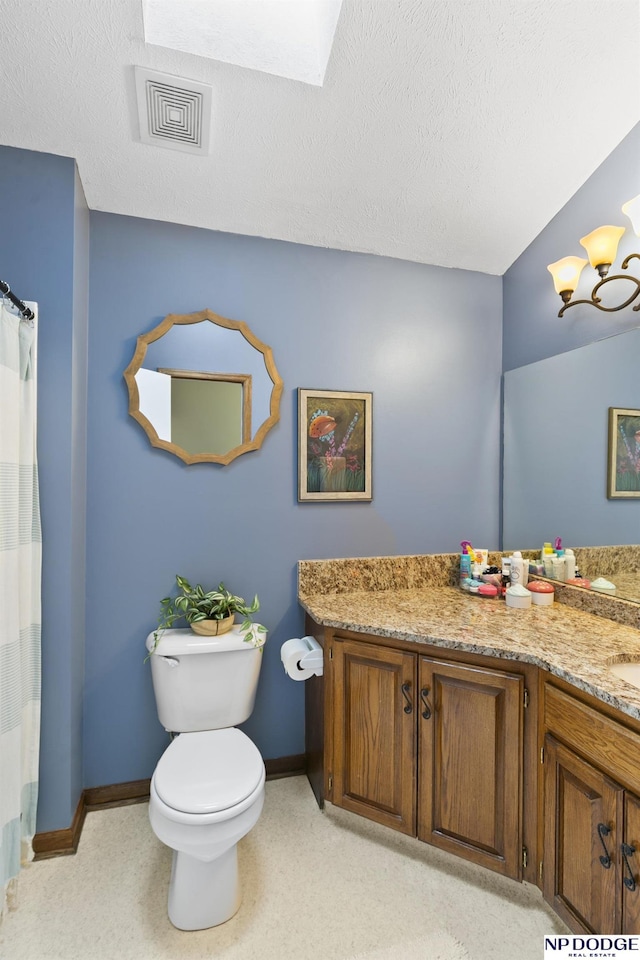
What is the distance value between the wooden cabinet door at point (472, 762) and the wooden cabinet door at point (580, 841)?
112 mm

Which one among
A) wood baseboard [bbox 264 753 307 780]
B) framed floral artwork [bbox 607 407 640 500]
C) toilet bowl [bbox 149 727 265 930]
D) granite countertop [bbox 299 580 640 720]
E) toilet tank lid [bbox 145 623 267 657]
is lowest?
wood baseboard [bbox 264 753 307 780]

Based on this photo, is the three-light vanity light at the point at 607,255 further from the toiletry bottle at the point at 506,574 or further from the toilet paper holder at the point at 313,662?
the toilet paper holder at the point at 313,662

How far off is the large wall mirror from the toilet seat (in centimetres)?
150

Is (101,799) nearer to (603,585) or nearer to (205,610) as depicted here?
(205,610)

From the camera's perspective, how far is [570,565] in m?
2.01

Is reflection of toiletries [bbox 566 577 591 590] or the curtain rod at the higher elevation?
the curtain rod

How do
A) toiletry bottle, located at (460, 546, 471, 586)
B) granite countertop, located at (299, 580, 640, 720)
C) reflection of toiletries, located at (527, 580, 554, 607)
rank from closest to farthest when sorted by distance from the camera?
granite countertop, located at (299, 580, 640, 720), reflection of toiletries, located at (527, 580, 554, 607), toiletry bottle, located at (460, 546, 471, 586)

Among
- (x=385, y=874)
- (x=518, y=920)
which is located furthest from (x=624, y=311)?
(x=385, y=874)

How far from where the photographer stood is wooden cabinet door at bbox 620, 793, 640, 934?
1082 millimetres

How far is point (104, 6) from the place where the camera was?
1.28 metres

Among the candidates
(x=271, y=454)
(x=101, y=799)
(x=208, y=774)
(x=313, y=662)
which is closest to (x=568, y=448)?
(x=271, y=454)

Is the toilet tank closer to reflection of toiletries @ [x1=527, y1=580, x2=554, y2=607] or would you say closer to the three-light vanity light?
reflection of toiletries @ [x1=527, y1=580, x2=554, y2=607]

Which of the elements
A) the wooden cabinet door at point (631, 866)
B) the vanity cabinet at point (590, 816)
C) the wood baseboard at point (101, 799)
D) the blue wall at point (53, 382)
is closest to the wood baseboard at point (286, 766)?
the wood baseboard at point (101, 799)

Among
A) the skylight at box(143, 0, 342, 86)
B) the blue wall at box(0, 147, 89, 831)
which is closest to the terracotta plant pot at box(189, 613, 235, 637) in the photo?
the blue wall at box(0, 147, 89, 831)
